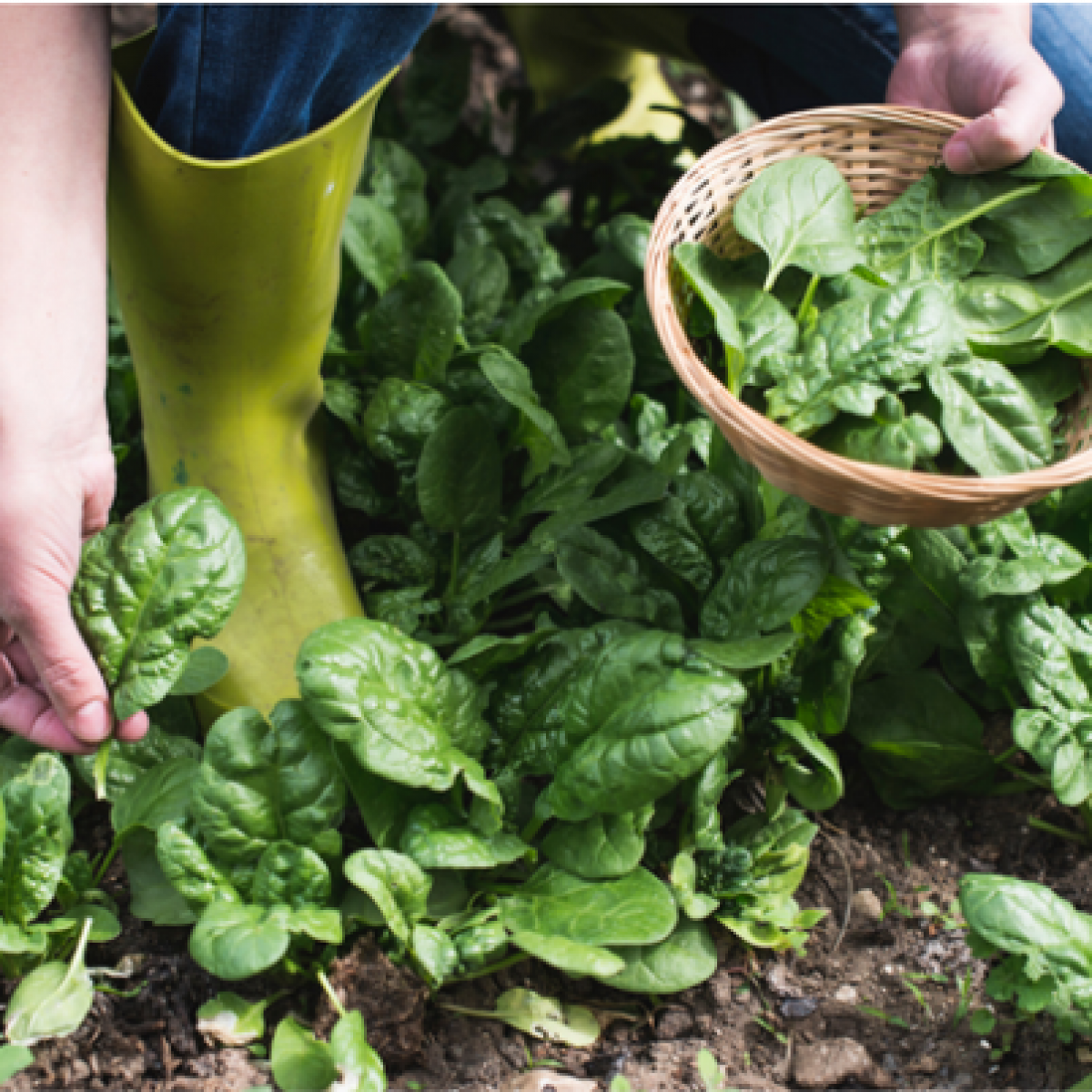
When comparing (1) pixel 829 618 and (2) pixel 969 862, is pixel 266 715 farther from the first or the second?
(2) pixel 969 862

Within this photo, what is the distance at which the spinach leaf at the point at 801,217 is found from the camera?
1.07m

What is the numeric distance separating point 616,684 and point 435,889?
277 mm

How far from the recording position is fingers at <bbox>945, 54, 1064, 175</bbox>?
3.54ft

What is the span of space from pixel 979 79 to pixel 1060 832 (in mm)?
830

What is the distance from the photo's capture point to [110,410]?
4.61ft

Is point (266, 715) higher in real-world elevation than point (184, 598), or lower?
lower

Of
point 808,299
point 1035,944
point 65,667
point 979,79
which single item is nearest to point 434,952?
point 65,667

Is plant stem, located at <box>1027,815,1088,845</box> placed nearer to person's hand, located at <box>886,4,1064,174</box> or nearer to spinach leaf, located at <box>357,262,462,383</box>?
person's hand, located at <box>886,4,1064,174</box>

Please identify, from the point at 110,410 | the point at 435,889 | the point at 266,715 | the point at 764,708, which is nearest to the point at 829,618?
the point at 764,708

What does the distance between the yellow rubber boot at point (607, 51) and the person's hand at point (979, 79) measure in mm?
621

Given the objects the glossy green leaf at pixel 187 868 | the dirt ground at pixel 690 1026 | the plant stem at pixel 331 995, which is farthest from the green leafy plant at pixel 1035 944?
the glossy green leaf at pixel 187 868

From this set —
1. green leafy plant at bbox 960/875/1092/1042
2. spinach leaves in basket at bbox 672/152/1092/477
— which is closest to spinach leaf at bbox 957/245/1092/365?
spinach leaves in basket at bbox 672/152/1092/477

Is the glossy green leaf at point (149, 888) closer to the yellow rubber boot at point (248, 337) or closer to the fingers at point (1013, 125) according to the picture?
the yellow rubber boot at point (248, 337)

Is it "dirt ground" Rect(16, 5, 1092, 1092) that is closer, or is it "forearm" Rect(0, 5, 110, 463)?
"forearm" Rect(0, 5, 110, 463)
